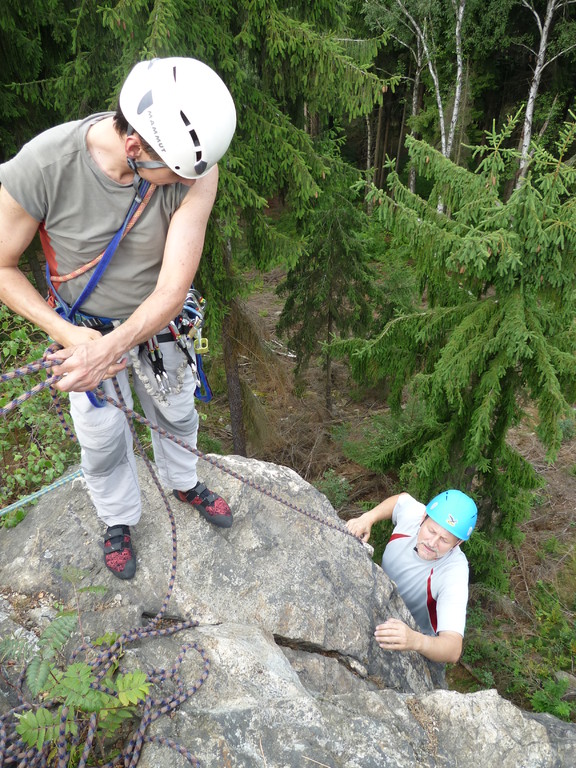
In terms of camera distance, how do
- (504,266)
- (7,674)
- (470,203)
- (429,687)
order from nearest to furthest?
(7,674), (429,687), (504,266), (470,203)

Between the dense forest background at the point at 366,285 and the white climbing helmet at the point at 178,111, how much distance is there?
2.30 meters

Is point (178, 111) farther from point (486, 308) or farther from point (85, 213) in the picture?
point (486, 308)

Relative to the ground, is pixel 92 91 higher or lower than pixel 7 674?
higher

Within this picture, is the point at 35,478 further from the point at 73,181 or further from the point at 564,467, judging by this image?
the point at 564,467

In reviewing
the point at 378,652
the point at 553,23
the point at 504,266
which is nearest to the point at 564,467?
the point at 504,266

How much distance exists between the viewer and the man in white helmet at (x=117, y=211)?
7.02 feet

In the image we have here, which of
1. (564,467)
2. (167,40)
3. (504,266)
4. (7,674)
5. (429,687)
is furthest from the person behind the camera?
(564,467)

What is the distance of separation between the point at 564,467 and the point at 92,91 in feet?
33.1

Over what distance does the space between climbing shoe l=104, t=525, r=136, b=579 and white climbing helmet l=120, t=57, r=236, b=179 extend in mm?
2137

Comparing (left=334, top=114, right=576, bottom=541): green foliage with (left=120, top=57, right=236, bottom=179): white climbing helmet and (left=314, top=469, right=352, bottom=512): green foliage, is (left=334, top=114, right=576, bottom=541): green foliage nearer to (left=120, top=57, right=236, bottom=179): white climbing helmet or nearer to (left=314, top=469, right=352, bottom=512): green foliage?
(left=120, top=57, right=236, bottom=179): white climbing helmet

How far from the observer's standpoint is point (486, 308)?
4.58 metres

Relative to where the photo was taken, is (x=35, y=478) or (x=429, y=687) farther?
(x=35, y=478)

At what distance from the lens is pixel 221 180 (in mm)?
5781

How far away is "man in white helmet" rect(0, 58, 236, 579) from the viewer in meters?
2.14
